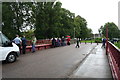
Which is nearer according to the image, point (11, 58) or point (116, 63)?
point (116, 63)

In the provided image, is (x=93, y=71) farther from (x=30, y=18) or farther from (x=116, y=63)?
(x=30, y=18)

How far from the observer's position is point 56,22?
34438 millimetres

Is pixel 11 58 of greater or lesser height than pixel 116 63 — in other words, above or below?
below

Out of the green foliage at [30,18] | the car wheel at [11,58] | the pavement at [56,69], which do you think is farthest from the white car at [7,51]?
the green foliage at [30,18]

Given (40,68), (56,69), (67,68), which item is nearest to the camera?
(56,69)

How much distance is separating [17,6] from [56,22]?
9.63 meters

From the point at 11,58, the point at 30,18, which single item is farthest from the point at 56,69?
the point at 30,18

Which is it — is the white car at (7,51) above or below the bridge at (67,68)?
above

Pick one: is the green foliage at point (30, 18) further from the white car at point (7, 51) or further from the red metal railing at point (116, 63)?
the red metal railing at point (116, 63)

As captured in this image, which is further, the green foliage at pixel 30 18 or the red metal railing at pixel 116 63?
the green foliage at pixel 30 18

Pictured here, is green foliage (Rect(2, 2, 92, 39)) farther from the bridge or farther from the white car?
the bridge

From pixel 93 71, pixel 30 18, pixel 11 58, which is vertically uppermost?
pixel 30 18

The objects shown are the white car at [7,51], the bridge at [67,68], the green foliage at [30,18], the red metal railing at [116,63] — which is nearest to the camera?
the red metal railing at [116,63]

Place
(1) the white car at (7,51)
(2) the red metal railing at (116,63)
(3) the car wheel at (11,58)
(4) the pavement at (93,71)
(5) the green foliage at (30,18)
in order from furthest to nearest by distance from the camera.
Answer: (5) the green foliage at (30,18) < (3) the car wheel at (11,58) < (1) the white car at (7,51) < (4) the pavement at (93,71) < (2) the red metal railing at (116,63)
